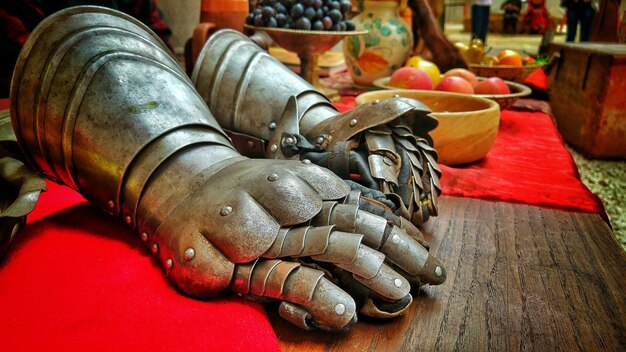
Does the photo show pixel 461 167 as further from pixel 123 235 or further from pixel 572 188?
pixel 123 235

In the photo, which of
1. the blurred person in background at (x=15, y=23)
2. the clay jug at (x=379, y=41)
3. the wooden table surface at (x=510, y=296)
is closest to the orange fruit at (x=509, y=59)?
the clay jug at (x=379, y=41)

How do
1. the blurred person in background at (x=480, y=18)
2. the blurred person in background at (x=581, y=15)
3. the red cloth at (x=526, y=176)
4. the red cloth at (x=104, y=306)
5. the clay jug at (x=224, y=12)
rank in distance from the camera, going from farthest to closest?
the blurred person in background at (x=581, y=15) → the blurred person in background at (x=480, y=18) → the clay jug at (x=224, y=12) → the red cloth at (x=526, y=176) → the red cloth at (x=104, y=306)

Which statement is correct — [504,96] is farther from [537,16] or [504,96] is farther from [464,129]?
[537,16]

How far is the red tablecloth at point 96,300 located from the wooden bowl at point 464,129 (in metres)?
0.59

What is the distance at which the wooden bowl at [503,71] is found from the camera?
180cm

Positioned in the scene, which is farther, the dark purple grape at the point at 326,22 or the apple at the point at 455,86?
the dark purple grape at the point at 326,22

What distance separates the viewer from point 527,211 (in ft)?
2.80

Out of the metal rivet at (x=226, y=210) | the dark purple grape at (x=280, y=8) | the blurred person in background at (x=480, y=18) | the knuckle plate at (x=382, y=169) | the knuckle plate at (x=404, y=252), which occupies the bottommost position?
the blurred person in background at (x=480, y=18)

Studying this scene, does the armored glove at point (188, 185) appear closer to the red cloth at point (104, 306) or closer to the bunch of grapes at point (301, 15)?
the red cloth at point (104, 306)

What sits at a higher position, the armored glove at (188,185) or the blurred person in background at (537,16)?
the armored glove at (188,185)

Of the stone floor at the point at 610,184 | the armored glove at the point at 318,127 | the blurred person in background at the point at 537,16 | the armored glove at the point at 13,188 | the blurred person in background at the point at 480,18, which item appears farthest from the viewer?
the blurred person in background at the point at 537,16

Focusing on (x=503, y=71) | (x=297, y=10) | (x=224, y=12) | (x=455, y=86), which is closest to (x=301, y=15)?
(x=297, y=10)

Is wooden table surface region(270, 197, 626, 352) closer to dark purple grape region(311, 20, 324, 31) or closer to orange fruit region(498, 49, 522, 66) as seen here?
dark purple grape region(311, 20, 324, 31)

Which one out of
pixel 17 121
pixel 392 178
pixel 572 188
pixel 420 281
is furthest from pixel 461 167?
pixel 17 121
